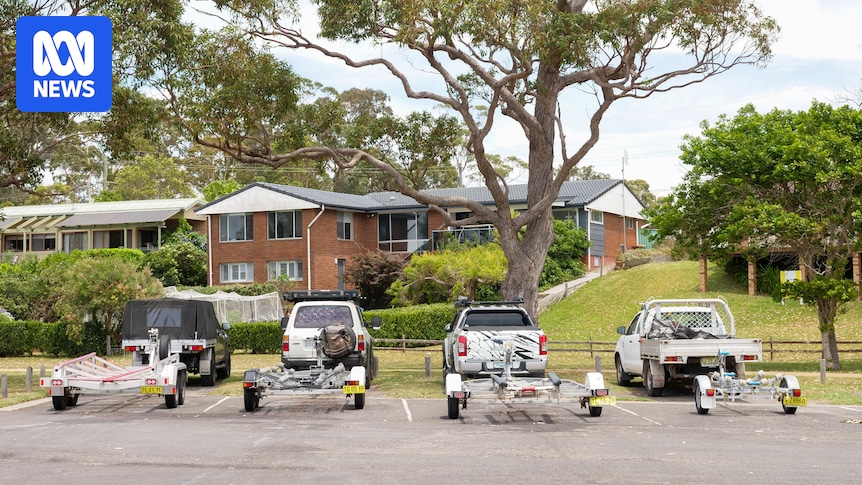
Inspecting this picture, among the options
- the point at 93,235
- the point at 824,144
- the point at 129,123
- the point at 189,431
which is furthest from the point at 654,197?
the point at 189,431

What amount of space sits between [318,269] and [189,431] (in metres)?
33.3

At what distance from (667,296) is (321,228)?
1769 centimetres

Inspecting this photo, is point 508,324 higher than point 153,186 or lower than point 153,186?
lower

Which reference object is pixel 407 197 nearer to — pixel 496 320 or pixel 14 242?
pixel 14 242

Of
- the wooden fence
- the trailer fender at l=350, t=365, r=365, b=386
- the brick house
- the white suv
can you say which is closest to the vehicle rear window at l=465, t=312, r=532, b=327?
the white suv

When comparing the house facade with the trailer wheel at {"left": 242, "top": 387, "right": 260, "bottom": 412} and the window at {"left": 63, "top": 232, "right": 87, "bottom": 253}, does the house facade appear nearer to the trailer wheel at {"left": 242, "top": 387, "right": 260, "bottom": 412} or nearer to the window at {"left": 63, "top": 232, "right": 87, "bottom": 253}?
the window at {"left": 63, "top": 232, "right": 87, "bottom": 253}

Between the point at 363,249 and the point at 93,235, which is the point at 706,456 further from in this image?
the point at 93,235

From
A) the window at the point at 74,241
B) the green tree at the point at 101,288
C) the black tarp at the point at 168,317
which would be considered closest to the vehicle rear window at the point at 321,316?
the black tarp at the point at 168,317

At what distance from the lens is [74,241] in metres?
59.0

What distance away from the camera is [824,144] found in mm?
23641

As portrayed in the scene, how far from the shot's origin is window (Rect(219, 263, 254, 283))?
160ft

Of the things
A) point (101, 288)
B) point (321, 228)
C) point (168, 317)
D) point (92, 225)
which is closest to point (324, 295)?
point (168, 317)

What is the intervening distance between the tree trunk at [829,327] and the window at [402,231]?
1032 inches

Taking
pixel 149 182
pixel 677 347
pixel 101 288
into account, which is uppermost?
pixel 149 182
